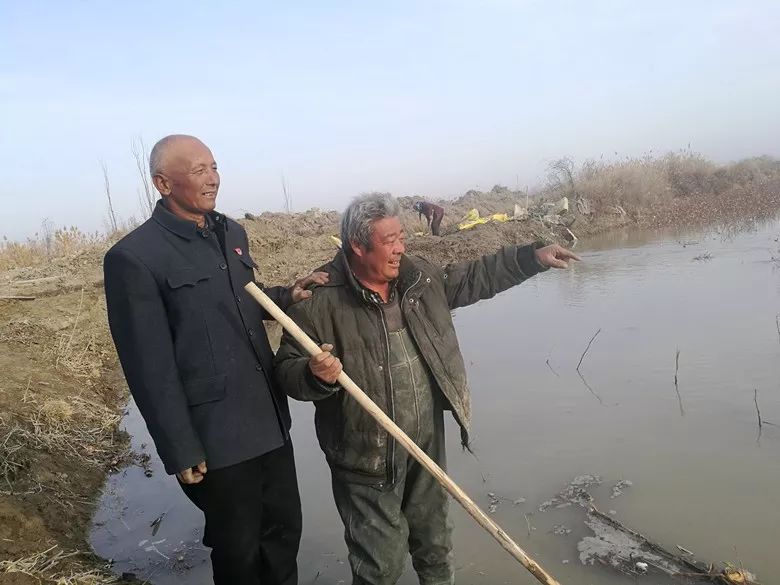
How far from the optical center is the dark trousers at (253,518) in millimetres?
2230

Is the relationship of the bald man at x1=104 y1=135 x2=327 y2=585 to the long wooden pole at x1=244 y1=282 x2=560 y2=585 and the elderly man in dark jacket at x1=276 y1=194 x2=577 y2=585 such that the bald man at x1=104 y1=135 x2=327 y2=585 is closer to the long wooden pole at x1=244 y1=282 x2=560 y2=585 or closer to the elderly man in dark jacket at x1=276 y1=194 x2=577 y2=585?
the elderly man in dark jacket at x1=276 y1=194 x2=577 y2=585

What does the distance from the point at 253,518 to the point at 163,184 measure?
4.40ft

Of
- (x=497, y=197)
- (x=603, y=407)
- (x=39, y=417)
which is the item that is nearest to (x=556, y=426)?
(x=603, y=407)

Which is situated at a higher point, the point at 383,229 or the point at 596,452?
the point at 383,229

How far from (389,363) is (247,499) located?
30.2 inches

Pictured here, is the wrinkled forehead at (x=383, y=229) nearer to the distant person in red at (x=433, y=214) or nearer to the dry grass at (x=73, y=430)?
the dry grass at (x=73, y=430)

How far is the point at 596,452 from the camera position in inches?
163

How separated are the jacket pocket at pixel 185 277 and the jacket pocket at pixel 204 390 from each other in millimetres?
348

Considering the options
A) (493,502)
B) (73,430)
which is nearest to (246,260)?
(493,502)

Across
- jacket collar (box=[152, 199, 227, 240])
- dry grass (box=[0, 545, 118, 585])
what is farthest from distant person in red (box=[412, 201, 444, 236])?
jacket collar (box=[152, 199, 227, 240])

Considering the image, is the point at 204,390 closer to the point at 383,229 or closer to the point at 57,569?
the point at 383,229

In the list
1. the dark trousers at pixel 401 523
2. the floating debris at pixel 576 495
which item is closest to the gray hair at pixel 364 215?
the dark trousers at pixel 401 523

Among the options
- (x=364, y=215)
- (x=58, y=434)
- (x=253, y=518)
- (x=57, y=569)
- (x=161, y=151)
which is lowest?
(x=57, y=569)

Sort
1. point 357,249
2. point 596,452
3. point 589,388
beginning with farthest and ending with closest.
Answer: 1. point 589,388
2. point 596,452
3. point 357,249
